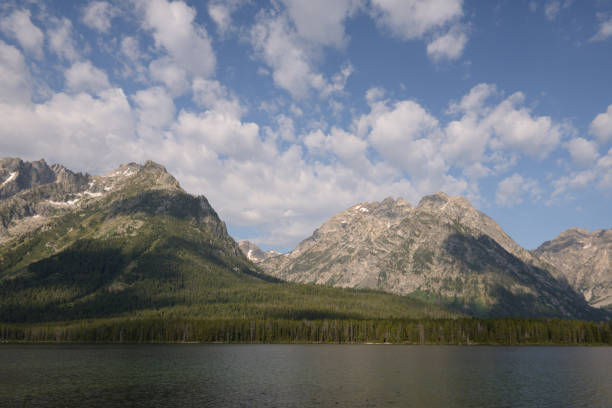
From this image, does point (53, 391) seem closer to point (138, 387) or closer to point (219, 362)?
point (138, 387)

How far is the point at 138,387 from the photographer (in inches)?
3275

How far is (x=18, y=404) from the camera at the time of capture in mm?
64812

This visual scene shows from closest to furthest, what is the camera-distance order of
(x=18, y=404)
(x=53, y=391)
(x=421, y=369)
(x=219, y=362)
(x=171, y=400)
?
(x=18, y=404), (x=171, y=400), (x=53, y=391), (x=421, y=369), (x=219, y=362)

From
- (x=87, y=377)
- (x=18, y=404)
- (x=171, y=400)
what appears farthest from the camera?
(x=87, y=377)

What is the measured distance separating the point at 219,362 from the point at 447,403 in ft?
285

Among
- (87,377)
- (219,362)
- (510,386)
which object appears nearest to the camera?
(510,386)

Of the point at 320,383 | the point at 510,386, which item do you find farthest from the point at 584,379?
the point at 320,383

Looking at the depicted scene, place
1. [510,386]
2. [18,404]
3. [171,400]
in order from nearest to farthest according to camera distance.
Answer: [18,404] < [171,400] < [510,386]

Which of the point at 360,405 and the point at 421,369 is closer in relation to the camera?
the point at 360,405

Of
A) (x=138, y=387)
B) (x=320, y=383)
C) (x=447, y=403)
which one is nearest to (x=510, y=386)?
(x=447, y=403)

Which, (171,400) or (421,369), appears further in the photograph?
(421,369)

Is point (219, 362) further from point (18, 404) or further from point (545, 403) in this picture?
point (545, 403)

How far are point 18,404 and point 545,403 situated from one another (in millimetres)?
83972

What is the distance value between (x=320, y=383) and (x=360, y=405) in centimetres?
2562
